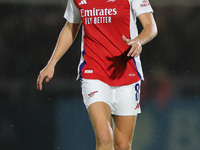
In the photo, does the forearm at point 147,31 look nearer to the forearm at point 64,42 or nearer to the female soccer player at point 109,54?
the female soccer player at point 109,54

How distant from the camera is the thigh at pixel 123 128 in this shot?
13.9 ft

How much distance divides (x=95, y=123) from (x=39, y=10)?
7.96 feet

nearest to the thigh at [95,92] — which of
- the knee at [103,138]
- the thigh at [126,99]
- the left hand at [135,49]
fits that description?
the thigh at [126,99]

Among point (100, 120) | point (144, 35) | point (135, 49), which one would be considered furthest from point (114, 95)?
point (135, 49)

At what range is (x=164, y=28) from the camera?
617 centimetres

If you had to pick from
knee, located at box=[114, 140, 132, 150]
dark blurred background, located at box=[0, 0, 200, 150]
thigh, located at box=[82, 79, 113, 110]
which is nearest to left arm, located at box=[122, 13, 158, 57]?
thigh, located at box=[82, 79, 113, 110]

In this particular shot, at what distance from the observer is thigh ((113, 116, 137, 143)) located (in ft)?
13.9

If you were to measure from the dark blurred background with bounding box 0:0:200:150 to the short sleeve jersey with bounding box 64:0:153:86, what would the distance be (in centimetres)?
187

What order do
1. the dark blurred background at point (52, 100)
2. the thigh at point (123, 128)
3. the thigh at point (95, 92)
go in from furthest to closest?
the dark blurred background at point (52, 100), the thigh at point (123, 128), the thigh at point (95, 92)

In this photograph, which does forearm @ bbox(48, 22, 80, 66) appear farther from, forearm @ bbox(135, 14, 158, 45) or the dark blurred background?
the dark blurred background

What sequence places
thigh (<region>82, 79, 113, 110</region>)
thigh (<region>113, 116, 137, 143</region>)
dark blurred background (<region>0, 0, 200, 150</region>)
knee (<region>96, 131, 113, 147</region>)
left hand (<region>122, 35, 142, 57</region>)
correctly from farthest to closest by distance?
1. dark blurred background (<region>0, 0, 200, 150</region>)
2. thigh (<region>113, 116, 137, 143</region>)
3. thigh (<region>82, 79, 113, 110</region>)
4. knee (<region>96, 131, 113, 147</region>)
5. left hand (<region>122, 35, 142, 57</region>)

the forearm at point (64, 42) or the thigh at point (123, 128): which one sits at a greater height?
the forearm at point (64, 42)

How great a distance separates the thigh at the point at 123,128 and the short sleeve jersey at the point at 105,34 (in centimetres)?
31

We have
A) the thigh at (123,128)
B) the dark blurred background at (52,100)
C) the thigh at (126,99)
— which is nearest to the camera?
the thigh at (126,99)
